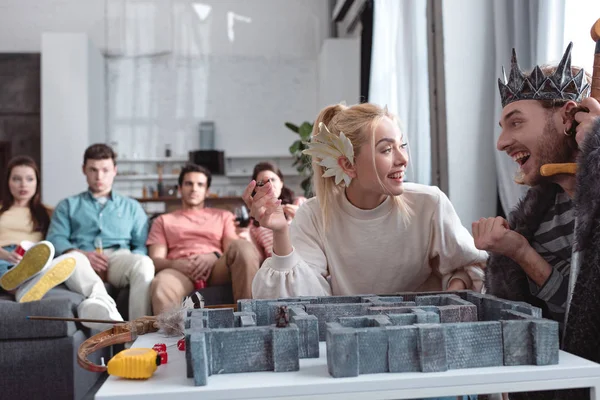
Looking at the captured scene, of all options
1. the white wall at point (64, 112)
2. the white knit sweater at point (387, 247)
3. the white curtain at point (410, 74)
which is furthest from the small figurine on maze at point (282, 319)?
the white wall at point (64, 112)

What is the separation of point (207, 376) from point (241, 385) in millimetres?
61

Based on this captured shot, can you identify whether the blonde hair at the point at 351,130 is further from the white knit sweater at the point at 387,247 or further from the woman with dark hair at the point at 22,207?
the woman with dark hair at the point at 22,207

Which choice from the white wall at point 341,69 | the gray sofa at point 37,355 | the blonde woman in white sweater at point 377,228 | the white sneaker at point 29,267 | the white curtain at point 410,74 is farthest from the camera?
the white wall at point 341,69

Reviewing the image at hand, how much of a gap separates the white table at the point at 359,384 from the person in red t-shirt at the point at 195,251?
7.67ft

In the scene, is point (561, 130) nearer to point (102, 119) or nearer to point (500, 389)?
point (500, 389)

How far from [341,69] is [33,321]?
6272mm

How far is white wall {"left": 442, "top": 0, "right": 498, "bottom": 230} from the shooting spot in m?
3.71

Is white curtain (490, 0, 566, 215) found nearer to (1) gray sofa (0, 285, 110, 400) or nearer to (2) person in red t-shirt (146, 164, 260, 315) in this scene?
(2) person in red t-shirt (146, 164, 260, 315)

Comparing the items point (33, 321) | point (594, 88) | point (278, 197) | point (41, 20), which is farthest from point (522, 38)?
point (41, 20)

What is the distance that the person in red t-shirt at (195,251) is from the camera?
133 inches

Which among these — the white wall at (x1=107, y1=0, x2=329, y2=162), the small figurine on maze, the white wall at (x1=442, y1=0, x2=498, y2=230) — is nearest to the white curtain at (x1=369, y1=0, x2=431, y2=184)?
the white wall at (x1=442, y1=0, x2=498, y2=230)

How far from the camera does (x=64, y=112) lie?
7656 mm

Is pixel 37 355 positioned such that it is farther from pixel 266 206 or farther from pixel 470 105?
pixel 470 105

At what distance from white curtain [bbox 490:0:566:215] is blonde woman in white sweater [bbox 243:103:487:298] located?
1.31 metres
